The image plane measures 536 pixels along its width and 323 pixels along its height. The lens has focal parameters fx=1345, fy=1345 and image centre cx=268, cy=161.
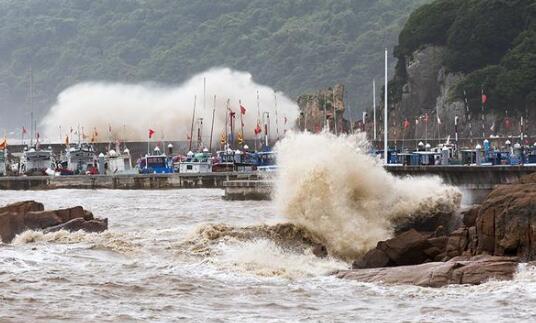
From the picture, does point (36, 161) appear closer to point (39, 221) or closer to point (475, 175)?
point (475, 175)

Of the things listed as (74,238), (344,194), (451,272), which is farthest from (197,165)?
(451,272)

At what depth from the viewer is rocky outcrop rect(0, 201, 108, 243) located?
3488 centimetres

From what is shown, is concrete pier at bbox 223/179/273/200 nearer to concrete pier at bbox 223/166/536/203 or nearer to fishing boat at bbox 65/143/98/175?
concrete pier at bbox 223/166/536/203

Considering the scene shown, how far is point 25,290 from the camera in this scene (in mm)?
25750

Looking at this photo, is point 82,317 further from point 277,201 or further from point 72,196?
point 72,196

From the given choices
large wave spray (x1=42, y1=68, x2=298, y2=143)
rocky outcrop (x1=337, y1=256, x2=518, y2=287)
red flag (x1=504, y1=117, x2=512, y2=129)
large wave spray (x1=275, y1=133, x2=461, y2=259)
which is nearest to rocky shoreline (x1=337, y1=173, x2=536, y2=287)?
rocky outcrop (x1=337, y1=256, x2=518, y2=287)

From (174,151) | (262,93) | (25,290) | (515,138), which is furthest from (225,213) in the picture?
(262,93)

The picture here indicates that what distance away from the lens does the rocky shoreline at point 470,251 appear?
989 inches

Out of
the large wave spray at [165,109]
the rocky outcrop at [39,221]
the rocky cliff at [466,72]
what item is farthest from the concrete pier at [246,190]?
the large wave spray at [165,109]

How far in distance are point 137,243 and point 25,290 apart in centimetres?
747

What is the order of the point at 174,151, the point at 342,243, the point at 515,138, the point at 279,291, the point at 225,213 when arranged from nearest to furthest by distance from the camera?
the point at 279,291 → the point at 342,243 → the point at 225,213 → the point at 515,138 → the point at 174,151

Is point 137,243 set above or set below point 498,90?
below

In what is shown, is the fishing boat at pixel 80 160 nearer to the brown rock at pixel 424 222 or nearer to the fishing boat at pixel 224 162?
the fishing boat at pixel 224 162

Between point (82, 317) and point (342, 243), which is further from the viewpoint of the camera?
point (342, 243)
